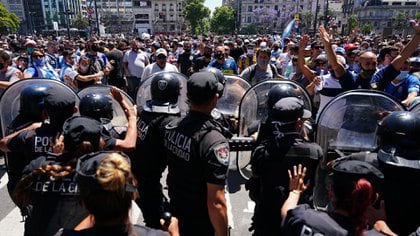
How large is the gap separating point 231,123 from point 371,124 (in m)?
1.87

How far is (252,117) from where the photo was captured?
430 centimetres

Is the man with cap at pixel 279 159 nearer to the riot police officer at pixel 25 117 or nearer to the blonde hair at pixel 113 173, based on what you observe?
the blonde hair at pixel 113 173

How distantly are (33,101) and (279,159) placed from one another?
2140mm

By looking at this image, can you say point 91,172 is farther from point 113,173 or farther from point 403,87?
point 403,87

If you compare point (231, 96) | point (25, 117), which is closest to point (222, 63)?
point (231, 96)

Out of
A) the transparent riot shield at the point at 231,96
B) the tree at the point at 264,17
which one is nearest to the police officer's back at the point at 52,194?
the transparent riot shield at the point at 231,96

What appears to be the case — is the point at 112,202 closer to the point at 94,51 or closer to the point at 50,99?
the point at 50,99

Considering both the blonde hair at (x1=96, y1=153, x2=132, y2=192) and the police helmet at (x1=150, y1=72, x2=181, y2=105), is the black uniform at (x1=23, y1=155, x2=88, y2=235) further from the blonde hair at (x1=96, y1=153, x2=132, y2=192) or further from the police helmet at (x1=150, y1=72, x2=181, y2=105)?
the police helmet at (x1=150, y1=72, x2=181, y2=105)

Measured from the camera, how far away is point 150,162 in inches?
110

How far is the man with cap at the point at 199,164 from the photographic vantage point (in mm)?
2121

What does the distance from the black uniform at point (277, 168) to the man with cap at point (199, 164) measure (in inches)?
15.7

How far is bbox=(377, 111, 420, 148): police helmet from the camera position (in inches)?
84.5

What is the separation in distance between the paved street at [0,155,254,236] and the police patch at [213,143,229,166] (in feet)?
5.12

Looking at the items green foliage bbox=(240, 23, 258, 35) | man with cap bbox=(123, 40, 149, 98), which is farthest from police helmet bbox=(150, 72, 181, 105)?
green foliage bbox=(240, 23, 258, 35)
